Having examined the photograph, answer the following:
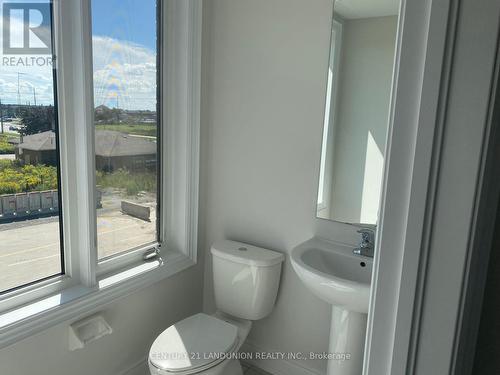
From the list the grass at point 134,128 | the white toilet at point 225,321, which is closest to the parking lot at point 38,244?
the grass at point 134,128

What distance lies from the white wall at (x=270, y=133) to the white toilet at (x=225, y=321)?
0.15 metres

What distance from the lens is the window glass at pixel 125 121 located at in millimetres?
1753

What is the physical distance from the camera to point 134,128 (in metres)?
1.97

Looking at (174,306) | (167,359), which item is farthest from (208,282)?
(167,359)

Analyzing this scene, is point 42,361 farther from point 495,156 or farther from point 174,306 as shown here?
point 495,156

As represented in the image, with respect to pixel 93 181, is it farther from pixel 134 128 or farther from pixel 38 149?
pixel 134 128

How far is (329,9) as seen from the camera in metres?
1.74

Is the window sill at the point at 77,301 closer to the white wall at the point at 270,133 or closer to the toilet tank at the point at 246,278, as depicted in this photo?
the toilet tank at the point at 246,278

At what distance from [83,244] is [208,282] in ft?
3.03

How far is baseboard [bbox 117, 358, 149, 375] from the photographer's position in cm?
A: 194

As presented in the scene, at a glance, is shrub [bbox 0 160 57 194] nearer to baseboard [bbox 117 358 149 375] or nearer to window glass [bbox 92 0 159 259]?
A: window glass [bbox 92 0 159 259]

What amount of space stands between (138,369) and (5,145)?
135 centimetres

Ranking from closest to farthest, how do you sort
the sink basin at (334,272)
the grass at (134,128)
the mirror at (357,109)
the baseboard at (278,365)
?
1. the sink basin at (334,272)
2. the mirror at (357,109)
3. the grass at (134,128)
4. the baseboard at (278,365)

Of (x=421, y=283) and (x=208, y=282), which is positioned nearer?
(x=421, y=283)
